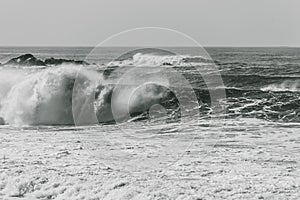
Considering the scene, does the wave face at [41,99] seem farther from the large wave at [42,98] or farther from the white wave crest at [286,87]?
the white wave crest at [286,87]

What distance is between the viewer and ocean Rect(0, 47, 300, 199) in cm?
1223

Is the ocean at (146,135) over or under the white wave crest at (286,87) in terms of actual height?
under

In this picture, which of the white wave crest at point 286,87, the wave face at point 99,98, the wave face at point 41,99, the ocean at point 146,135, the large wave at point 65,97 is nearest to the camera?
the ocean at point 146,135

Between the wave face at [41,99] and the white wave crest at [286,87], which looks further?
the white wave crest at [286,87]

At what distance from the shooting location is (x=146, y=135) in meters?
18.7

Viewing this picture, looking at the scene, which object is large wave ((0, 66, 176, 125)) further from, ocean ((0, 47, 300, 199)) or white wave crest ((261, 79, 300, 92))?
white wave crest ((261, 79, 300, 92))

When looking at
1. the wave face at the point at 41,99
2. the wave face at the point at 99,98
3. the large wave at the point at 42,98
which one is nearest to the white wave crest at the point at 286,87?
the wave face at the point at 99,98

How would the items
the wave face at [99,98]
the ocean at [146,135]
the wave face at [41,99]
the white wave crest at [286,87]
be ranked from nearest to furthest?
the ocean at [146,135], the wave face at [99,98], the wave face at [41,99], the white wave crest at [286,87]

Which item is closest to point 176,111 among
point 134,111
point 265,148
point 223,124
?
point 134,111

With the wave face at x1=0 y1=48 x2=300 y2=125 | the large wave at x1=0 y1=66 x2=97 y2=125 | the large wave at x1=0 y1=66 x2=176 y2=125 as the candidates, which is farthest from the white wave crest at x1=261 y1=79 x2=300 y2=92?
the large wave at x1=0 y1=66 x2=97 y2=125

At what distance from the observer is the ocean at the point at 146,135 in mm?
12234

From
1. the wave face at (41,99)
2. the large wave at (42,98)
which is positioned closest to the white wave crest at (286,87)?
the large wave at (42,98)

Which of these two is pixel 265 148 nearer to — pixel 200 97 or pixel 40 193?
pixel 40 193

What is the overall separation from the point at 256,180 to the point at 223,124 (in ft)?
27.6
